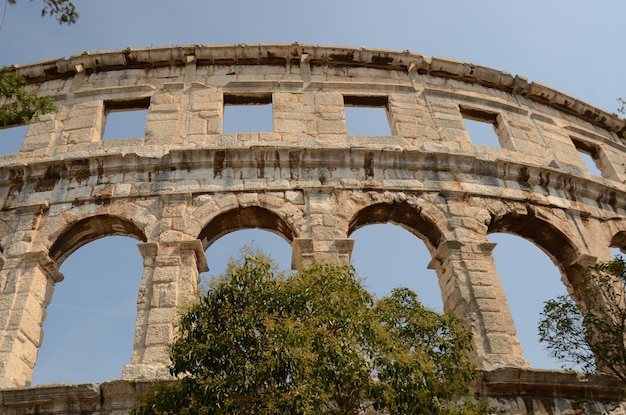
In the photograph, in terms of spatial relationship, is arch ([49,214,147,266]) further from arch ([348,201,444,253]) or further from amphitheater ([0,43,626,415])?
arch ([348,201,444,253])

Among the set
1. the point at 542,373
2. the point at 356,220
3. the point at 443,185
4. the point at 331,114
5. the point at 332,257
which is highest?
the point at 331,114

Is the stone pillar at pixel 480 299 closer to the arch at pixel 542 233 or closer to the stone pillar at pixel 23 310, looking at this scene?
the arch at pixel 542 233

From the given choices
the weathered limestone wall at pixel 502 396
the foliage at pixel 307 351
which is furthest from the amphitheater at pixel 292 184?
the foliage at pixel 307 351

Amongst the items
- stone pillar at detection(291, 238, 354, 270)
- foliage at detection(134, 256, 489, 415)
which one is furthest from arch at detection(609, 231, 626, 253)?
foliage at detection(134, 256, 489, 415)

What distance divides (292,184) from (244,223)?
1006mm

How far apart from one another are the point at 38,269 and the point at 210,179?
9.49 ft

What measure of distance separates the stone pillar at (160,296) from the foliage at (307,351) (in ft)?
5.63

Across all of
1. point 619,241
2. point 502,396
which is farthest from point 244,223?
point 619,241

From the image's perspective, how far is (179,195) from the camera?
8945 millimetres

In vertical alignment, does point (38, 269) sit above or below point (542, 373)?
above

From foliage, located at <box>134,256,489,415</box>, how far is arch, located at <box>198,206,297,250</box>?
11.6 ft

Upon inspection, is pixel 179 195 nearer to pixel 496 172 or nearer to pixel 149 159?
pixel 149 159

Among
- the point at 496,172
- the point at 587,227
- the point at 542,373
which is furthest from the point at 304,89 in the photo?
the point at 542,373

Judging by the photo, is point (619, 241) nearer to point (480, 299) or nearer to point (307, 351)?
point (480, 299)
